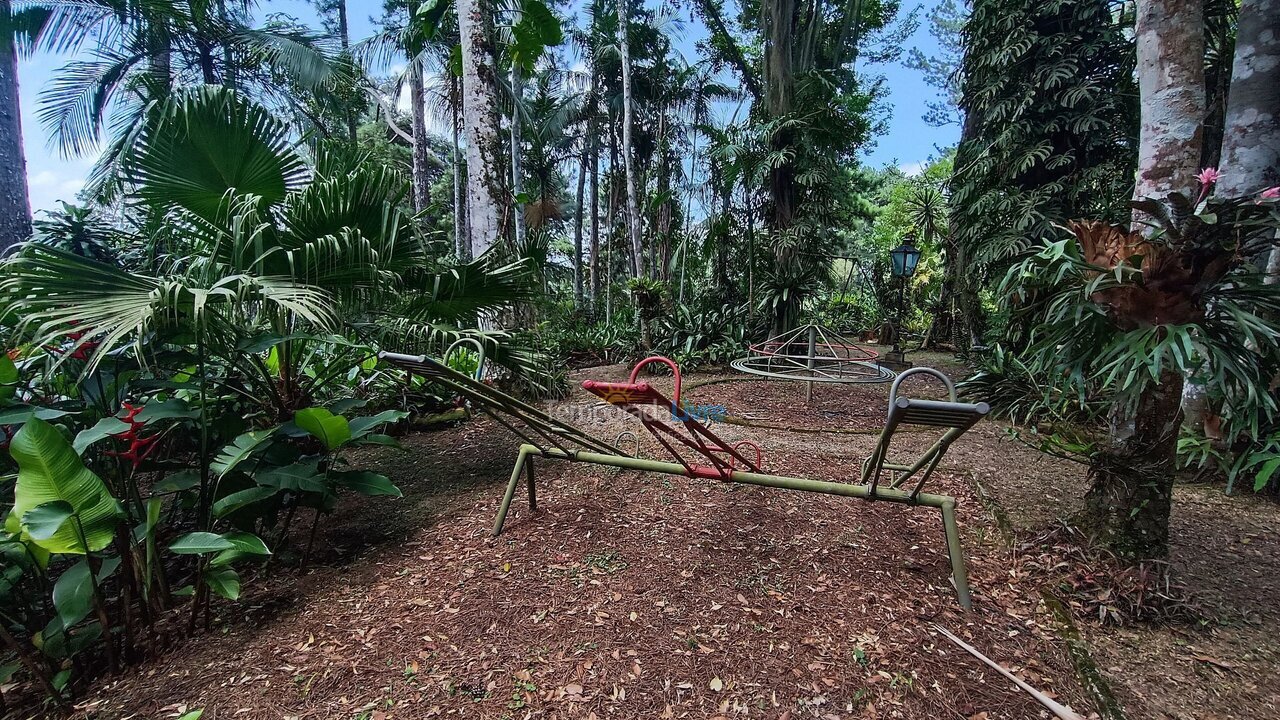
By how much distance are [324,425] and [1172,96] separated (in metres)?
3.83

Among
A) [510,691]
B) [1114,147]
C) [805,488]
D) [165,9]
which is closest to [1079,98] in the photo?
[1114,147]

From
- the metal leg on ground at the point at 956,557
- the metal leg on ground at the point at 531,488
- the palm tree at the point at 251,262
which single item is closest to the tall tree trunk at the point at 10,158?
the palm tree at the point at 251,262

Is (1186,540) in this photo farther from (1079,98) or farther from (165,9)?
(165,9)

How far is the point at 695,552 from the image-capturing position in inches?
83.6

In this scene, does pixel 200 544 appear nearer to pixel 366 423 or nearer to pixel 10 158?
pixel 366 423

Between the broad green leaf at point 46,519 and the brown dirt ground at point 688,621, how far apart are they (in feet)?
1.79

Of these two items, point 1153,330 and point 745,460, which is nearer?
point 1153,330

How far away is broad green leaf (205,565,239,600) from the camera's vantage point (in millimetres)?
1566

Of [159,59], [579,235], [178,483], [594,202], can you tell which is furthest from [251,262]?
[594,202]

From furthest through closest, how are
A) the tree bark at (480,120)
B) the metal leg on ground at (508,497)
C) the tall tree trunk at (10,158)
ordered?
1. the tall tree trunk at (10,158)
2. the tree bark at (480,120)
3. the metal leg on ground at (508,497)

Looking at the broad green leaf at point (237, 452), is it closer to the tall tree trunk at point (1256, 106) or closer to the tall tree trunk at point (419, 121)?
the tall tree trunk at point (1256, 106)

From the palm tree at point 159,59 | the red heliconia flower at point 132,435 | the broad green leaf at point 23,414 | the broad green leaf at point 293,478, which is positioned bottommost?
the broad green leaf at point 293,478

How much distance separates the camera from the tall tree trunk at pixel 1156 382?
1.74 metres

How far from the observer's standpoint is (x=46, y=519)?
134 cm
